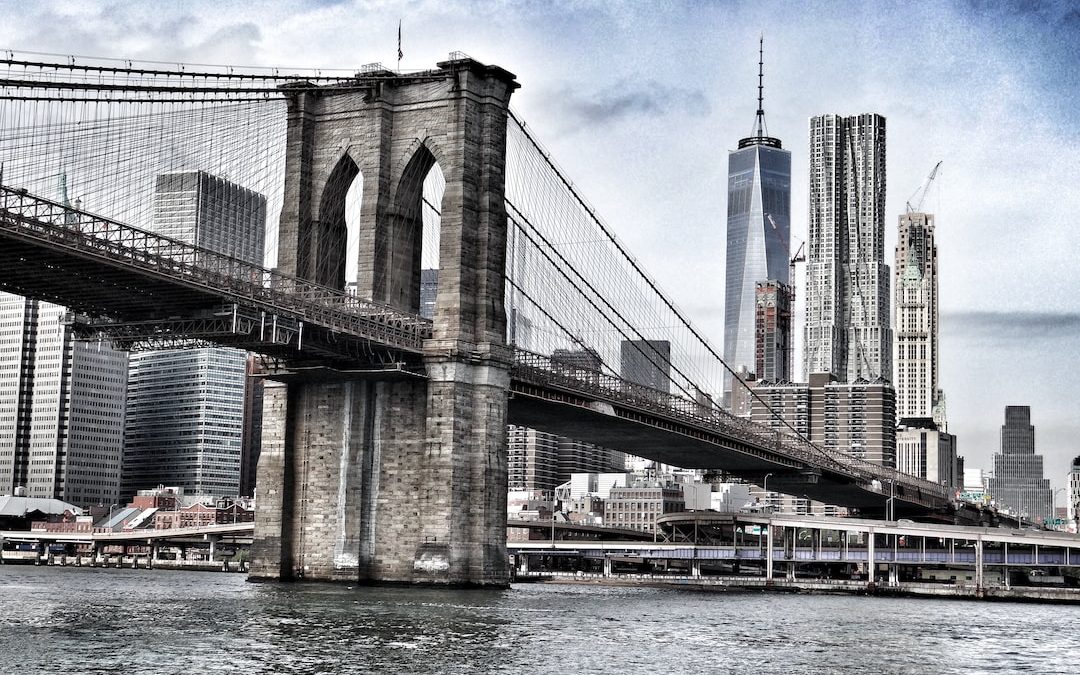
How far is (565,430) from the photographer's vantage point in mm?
104625

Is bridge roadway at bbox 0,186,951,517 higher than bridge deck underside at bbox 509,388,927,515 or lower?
higher

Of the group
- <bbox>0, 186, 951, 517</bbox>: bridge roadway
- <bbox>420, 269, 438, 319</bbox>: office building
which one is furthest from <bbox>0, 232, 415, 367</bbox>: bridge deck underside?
<bbox>420, 269, 438, 319</bbox>: office building

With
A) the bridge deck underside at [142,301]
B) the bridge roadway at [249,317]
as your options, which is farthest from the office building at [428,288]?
the bridge deck underside at [142,301]

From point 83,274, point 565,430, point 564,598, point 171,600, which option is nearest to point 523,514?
point 565,430

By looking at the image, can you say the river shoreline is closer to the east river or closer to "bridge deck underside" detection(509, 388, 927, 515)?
"bridge deck underside" detection(509, 388, 927, 515)

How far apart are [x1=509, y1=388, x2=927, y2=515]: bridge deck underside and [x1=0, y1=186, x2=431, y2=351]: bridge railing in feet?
36.6

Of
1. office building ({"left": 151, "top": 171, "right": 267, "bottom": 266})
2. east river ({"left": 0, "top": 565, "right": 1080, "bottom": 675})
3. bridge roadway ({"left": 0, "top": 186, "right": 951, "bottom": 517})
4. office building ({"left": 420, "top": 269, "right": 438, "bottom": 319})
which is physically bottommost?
east river ({"left": 0, "top": 565, "right": 1080, "bottom": 675})

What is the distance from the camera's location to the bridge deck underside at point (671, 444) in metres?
95.5

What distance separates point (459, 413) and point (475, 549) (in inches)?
263

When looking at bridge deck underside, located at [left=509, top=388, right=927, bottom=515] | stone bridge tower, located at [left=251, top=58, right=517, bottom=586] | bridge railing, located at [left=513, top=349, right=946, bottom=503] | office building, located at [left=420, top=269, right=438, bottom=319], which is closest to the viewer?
stone bridge tower, located at [left=251, top=58, right=517, bottom=586]

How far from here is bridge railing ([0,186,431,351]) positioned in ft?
188

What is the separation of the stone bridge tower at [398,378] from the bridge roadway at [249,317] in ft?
8.28

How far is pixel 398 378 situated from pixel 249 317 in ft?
43.4

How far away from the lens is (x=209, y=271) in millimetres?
65375
